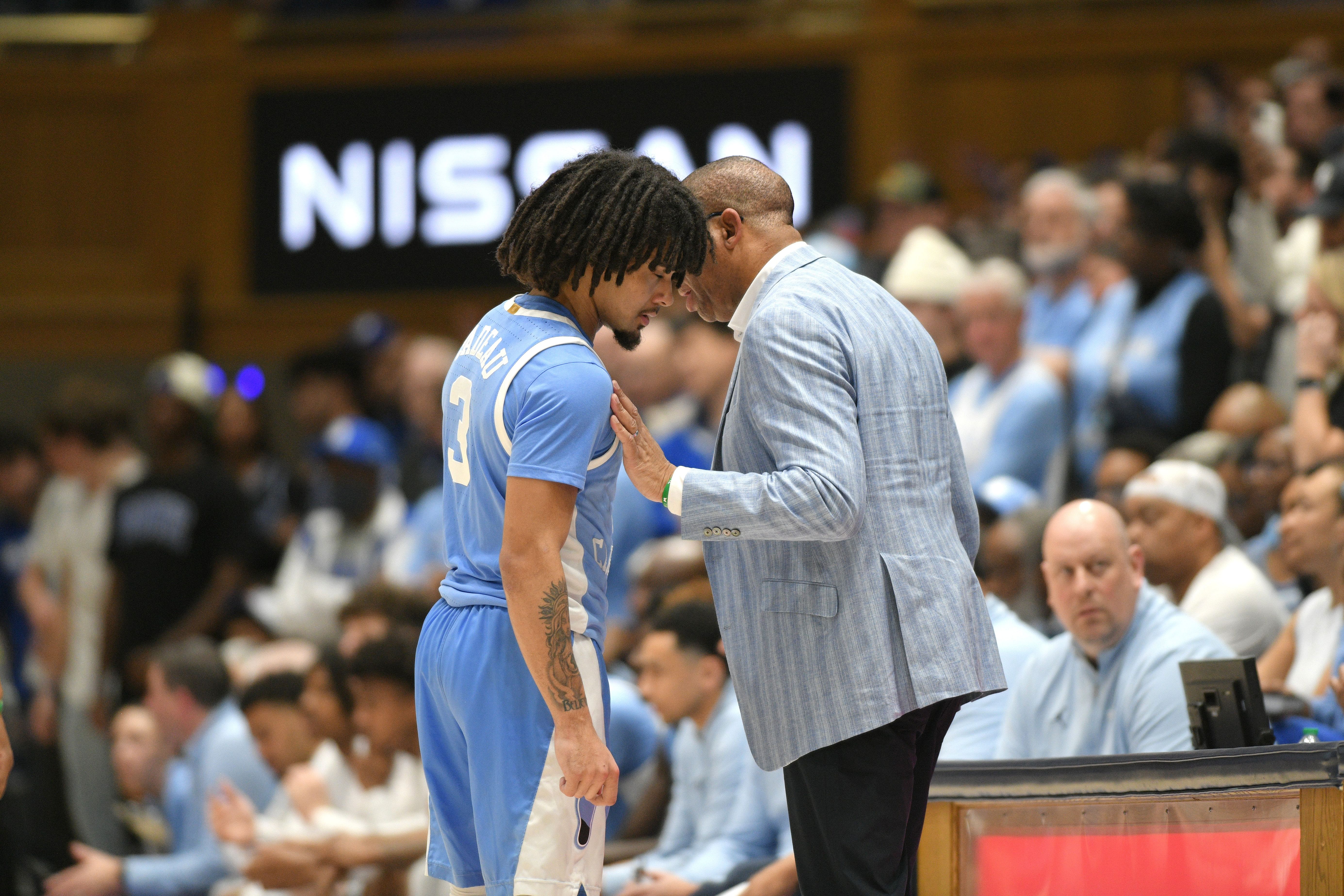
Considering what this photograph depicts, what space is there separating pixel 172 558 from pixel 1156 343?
4.36m

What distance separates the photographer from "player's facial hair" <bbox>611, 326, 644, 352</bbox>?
2.84 m

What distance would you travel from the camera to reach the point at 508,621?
2670mm

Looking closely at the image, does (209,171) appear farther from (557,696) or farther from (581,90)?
(557,696)

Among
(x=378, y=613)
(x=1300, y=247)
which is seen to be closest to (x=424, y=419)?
(x=378, y=613)

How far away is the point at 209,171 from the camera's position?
975cm

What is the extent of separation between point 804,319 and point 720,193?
35 centimetres

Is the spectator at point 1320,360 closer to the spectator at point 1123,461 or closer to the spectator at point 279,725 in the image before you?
the spectator at point 1123,461

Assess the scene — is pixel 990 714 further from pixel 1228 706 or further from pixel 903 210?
pixel 903 210

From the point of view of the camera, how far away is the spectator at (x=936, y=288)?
261 inches

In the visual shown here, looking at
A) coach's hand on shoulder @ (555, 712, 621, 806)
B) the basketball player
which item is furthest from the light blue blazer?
coach's hand on shoulder @ (555, 712, 621, 806)

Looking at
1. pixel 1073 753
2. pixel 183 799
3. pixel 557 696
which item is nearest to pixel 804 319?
pixel 557 696

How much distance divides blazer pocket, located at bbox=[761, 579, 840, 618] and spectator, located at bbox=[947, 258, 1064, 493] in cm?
301

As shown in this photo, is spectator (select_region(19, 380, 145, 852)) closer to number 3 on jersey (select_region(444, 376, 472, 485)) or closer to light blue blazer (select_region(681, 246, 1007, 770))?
number 3 on jersey (select_region(444, 376, 472, 485))

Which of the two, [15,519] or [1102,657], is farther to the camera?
[15,519]
